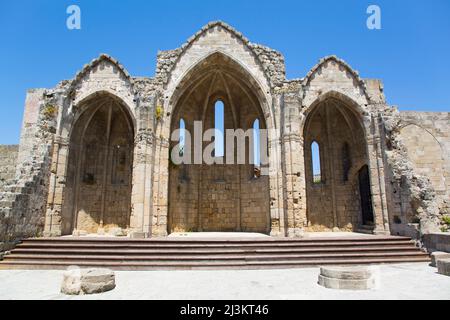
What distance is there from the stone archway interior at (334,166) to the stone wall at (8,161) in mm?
16689

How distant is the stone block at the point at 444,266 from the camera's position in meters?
6.55

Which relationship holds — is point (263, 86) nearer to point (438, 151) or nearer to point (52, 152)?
point (52, 152)

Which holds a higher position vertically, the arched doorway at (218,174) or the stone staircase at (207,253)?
the arched doorway at (218,174)

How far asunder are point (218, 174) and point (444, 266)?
10776 millimetres

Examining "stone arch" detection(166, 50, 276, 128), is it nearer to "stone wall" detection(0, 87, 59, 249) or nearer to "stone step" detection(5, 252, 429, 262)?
"stone wall" detection(0, 87, 59, 249)

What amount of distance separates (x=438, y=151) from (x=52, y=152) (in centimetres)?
2023

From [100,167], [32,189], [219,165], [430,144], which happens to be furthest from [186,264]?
[430,144]

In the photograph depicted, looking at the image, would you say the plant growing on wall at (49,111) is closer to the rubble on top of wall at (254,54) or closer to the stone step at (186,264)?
the rubble on top of wall at (254,54)

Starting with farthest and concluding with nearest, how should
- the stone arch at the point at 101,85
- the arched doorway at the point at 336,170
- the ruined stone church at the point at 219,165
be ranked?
the arched doorway at the point at 336,170 → the stone arch at the point at 101,85 → the ruined stone church at the point at 219,165

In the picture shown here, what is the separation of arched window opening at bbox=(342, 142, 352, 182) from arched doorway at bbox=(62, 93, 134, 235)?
40.0 feet

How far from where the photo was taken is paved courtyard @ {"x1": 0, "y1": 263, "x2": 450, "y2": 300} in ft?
16.5

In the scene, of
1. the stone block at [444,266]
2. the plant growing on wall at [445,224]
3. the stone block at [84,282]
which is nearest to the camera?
the stone block at [84,282]

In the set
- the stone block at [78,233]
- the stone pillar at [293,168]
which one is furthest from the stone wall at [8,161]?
the stone pillar at [293,168]
